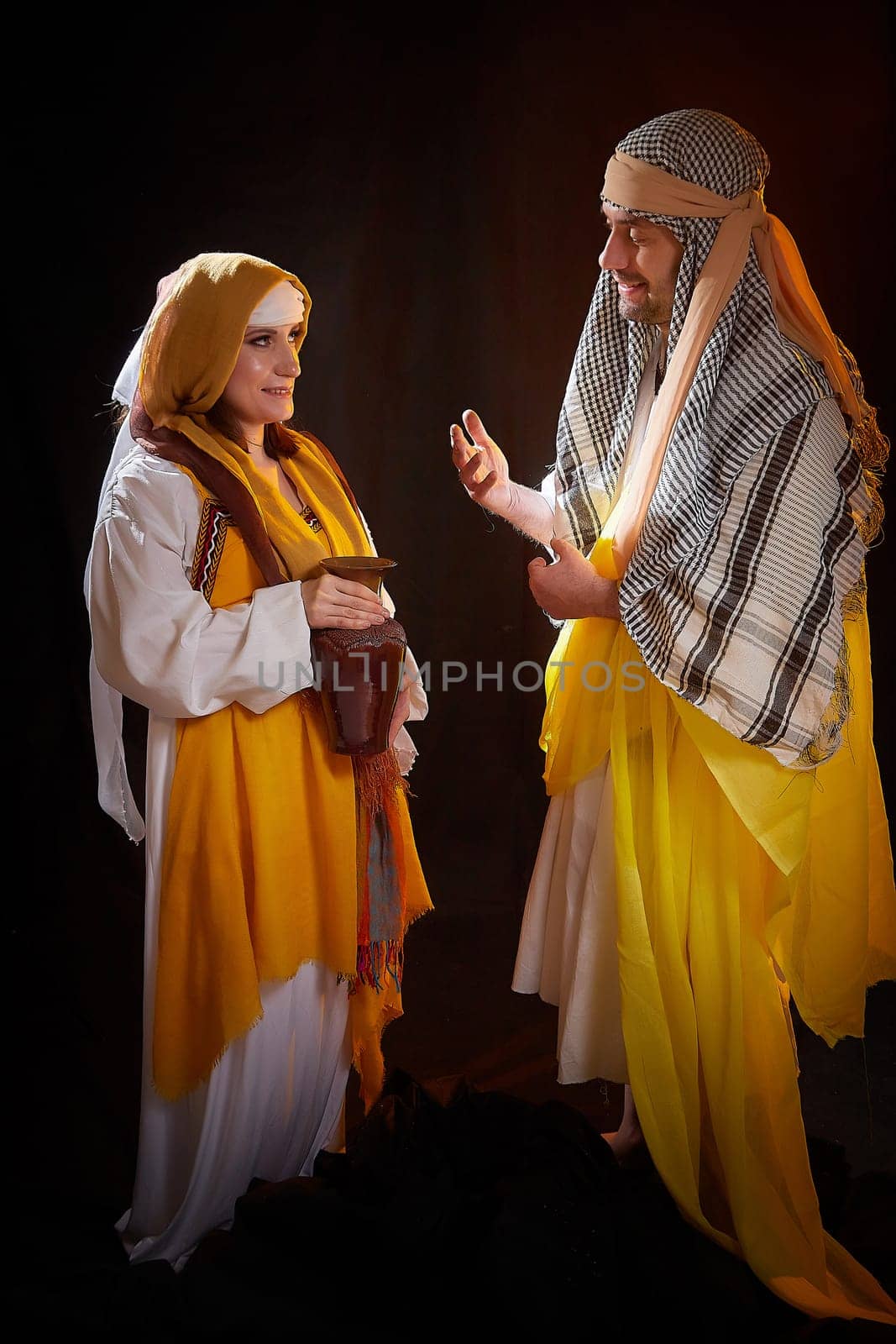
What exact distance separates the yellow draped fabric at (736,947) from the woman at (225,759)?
509 millimetres

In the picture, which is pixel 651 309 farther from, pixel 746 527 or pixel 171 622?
pixel 171 622

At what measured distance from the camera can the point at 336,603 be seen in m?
2.29

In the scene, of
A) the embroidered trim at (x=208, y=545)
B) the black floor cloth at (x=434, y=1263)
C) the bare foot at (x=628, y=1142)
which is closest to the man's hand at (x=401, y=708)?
the embroidered trim at (x=208, y=545)

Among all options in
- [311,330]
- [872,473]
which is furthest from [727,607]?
[311,330]

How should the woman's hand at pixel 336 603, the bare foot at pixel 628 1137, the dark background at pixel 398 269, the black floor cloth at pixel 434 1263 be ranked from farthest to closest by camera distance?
1. the dark background at pixel 398 269
2. the bare foot at pixel 628 1137
3. the woman's hand at pixel 336 603
4. the black floor cloth at pixel 434 1263

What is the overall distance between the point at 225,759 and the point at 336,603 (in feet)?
1.14

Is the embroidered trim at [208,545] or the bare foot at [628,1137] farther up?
the embroidered trim at [208,545]

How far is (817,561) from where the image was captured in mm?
2252

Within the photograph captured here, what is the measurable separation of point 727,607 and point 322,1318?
141cm

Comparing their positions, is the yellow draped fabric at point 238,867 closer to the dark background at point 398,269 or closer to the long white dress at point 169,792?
the long white dress at point 169,792

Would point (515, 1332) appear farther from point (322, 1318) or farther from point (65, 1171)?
point (65, 1171)

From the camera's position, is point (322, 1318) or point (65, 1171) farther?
point (65, 1171)

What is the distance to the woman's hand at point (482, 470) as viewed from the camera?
2773mm

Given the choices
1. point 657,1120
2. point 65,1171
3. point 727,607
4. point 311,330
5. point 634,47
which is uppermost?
point 634,47
